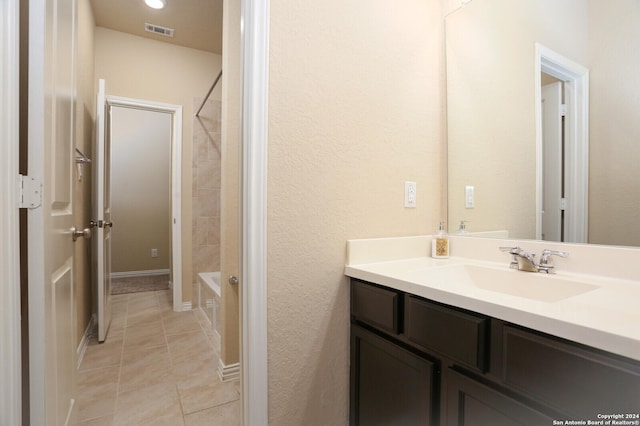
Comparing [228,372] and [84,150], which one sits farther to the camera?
[84,150]

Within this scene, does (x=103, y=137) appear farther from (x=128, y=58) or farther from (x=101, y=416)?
(x=101, y=416)

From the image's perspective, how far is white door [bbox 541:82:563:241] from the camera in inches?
46.9

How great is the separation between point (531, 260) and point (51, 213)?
168 centimetres

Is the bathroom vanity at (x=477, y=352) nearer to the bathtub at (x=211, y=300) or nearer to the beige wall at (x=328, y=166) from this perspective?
the beige wall at (x=328, y=166)

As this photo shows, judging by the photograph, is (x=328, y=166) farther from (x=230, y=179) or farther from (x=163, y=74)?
(x=163, y=74)

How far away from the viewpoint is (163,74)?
3.23 m

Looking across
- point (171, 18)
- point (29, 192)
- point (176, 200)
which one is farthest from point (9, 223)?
point (171, 18)

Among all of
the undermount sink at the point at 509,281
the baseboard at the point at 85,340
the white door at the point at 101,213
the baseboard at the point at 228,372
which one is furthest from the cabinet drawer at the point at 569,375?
the white door at the point at 101,213

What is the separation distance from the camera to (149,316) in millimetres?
3062

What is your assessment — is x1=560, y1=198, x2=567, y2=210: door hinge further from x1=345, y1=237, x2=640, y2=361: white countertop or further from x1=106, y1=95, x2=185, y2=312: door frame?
x1=106, y1=95, x2=185, y2=312: door frame

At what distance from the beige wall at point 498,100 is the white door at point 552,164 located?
0.04m

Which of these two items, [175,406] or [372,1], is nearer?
[372,1]

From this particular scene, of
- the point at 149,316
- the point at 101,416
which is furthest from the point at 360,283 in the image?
the point at 149,316

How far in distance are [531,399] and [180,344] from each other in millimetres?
2412
